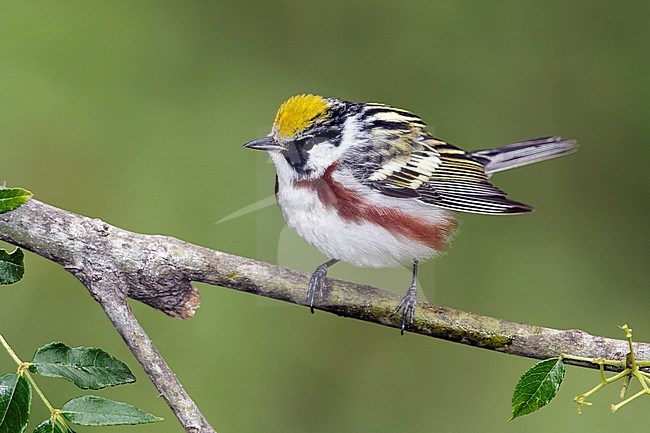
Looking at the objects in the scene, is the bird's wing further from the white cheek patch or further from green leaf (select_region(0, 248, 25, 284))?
green leaf (select_region(0, 248, 25, 284))

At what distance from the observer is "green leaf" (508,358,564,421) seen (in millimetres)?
1179

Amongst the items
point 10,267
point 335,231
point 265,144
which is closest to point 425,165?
point 335,231

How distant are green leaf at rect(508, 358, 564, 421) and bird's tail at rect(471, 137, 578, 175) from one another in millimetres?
850

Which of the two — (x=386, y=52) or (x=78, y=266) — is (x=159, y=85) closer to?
(x=386, y=52)

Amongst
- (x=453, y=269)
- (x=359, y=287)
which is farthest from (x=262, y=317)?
(x=359, y=287)

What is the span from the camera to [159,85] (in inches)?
109

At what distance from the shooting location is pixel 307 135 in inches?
62.7

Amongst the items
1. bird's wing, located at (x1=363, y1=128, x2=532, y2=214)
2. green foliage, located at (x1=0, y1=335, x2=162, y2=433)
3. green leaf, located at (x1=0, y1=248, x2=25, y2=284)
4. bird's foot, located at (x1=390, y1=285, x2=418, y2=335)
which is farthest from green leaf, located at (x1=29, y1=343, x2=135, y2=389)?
bird's wing, located at (x1=363, y1=128, x2=532, y2=214)

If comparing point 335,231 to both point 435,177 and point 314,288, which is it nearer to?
point 314,288

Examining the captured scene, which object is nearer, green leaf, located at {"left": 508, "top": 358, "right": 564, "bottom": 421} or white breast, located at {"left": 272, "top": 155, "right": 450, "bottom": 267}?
green leaf, located at {"left": 508, "top": 358, "right": 564, "bottom": 421}

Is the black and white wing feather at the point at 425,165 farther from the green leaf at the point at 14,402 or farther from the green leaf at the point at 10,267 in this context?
the green leaf at the point at 14,402

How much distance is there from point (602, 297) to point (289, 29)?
1329 millimetres

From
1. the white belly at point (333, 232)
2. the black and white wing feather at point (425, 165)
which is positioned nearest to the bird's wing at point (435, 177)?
the black and white wing feather at point (425, 165)

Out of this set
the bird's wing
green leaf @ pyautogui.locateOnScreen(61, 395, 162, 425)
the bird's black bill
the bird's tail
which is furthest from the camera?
the bird's tail
